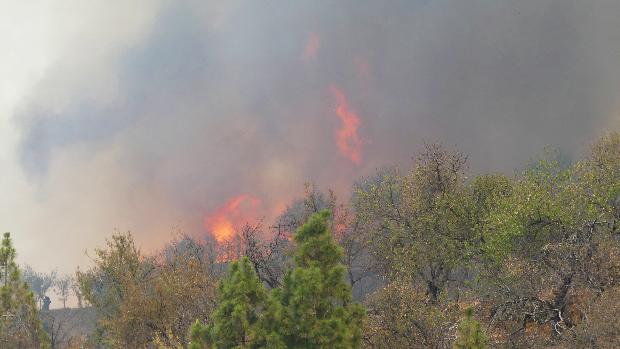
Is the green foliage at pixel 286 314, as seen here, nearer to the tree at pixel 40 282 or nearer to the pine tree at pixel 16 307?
the pine tree at pixel 16 307

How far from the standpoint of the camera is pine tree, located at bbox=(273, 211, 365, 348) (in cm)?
1992

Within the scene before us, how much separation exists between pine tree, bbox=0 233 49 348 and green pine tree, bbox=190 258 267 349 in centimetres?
1544

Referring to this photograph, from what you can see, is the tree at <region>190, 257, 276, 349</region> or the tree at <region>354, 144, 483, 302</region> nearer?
the tree at <region>190, 257, 276, 349</region>

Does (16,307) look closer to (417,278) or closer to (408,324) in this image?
(408,324)

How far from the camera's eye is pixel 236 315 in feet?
64.6

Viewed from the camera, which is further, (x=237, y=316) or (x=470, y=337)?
(x=237, y=316)

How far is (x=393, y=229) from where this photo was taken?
47.3 metres

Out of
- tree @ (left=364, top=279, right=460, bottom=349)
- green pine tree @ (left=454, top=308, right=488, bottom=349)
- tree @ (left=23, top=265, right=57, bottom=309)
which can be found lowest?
green pine tree @ (left=454, top=308, right=488, bottom=349)

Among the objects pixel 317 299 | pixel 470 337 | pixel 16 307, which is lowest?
pixel 470 337

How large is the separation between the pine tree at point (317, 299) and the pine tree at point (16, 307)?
1849 centimetres

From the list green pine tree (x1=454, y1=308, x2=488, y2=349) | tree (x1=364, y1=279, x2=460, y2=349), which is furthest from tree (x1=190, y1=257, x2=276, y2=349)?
tree (x1=364, y1=279, x2=460, y2=349)

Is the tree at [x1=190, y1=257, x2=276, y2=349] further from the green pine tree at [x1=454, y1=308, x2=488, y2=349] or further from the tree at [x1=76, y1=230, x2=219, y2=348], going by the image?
the tree at [x1=76, y1=230, x2=219, y2=348]

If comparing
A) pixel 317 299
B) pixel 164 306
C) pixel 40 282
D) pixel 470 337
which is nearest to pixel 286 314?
pixel 317 299

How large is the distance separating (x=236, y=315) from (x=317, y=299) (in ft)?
11.8
